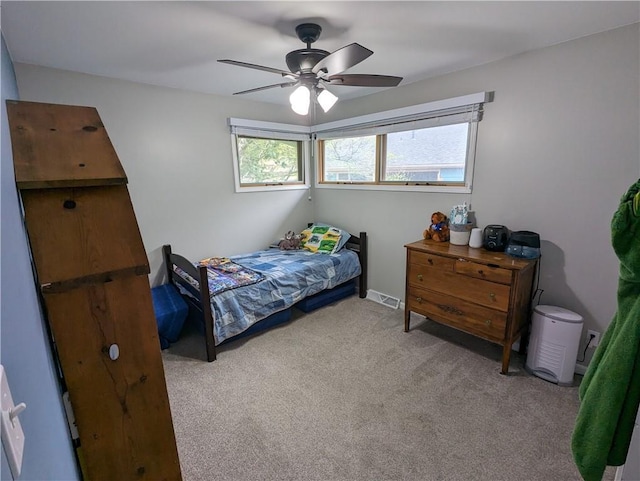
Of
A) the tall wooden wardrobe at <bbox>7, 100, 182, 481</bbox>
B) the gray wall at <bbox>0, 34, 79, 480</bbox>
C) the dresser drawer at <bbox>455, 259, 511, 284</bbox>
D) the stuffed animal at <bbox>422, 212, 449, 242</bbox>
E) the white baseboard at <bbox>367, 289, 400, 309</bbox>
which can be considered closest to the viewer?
the gray wall at <bbox>0, 34, 79, 480</bbox>

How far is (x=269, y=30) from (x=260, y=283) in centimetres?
197

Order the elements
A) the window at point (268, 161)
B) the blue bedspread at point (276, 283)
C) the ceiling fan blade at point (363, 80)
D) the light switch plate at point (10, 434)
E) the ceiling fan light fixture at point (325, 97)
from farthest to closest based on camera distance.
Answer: the window at point (268, 161)
the blue bedspread at point (276, 283)
the ceiling fan light fixture at point (325, 97)
the ceiling fan blade at point (363, 80)
the light switch plate at point (10, 434)

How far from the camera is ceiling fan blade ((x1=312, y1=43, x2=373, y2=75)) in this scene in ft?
4.97

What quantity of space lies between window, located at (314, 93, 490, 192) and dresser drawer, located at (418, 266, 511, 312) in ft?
2.80

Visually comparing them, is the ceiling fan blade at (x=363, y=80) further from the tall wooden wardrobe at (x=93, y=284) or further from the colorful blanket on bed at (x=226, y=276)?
the colorful blanket on bed at (x=226, y=276)

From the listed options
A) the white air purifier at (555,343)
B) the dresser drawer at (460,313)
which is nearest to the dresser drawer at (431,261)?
the dresser drawer at (460,313)

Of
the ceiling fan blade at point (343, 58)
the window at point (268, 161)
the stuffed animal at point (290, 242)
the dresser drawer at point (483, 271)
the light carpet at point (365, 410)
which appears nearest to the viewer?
the ceiling fan blade at point (343, 58)

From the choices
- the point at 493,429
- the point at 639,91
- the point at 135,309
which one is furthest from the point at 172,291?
the point at 639,91

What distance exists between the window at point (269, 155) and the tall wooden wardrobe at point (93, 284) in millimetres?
2616

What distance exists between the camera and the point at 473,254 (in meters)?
2.43

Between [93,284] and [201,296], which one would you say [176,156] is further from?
[93,284]

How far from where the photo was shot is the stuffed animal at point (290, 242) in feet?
12.6

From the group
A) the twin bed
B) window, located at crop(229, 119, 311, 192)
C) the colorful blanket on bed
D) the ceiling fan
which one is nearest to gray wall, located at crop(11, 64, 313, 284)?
window, located at crop(229, 119, 311, 192)

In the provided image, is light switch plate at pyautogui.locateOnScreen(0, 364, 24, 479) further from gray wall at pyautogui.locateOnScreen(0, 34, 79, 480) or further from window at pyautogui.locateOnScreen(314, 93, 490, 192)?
window at pyautogui.locateOnScreen(314, 93, 490, 192)
